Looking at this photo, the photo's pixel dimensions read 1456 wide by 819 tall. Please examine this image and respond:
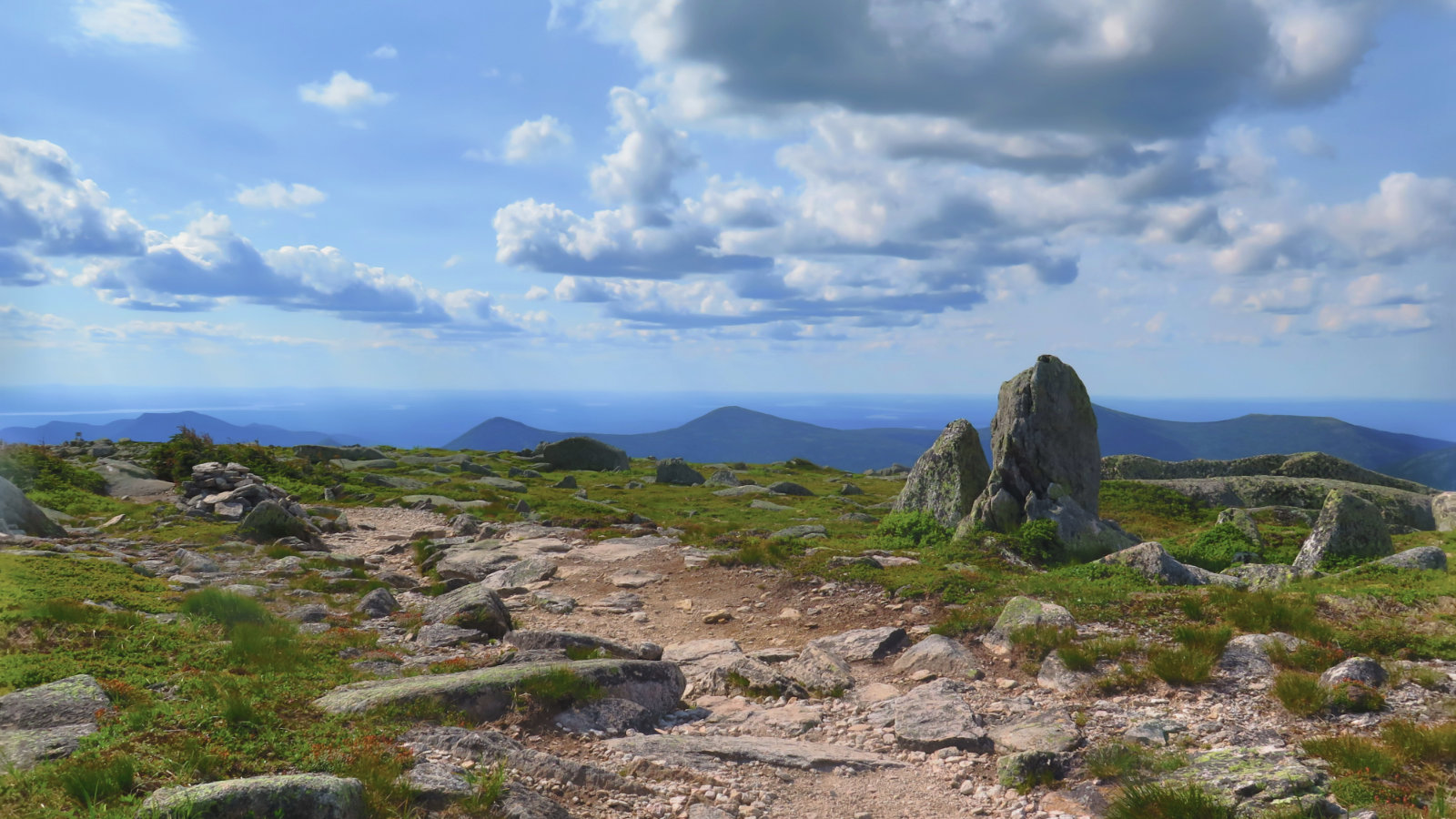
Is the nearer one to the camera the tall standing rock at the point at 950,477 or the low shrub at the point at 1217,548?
the low shrub at the point at 1217,548

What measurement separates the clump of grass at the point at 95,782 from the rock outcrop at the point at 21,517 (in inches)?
805

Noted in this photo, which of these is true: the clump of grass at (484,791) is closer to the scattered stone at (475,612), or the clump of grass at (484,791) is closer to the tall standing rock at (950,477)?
the scattered stone at (475,612)

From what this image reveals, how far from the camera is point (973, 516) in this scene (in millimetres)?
23328

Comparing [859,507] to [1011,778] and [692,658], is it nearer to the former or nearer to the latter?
[692,658]

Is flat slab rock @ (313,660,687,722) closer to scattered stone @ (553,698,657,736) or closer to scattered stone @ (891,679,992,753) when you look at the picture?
scattered stone @ (553,698,657,736)

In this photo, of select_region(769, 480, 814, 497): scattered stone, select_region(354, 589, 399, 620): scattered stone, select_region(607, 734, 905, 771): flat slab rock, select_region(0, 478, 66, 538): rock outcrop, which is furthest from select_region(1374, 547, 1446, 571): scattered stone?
select_region(769, 480, 814, 497): scattered stone

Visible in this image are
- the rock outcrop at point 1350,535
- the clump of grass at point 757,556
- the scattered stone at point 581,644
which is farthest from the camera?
the clump of grass at point 757,556

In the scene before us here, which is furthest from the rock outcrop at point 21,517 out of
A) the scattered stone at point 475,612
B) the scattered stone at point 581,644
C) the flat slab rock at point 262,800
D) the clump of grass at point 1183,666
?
the clump of grass at point 1183,666

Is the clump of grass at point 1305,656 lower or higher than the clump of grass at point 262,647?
higher

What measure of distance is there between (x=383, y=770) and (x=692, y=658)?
744 centimetres

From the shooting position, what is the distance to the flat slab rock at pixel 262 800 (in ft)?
18.8

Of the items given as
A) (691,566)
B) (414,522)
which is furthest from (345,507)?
(691,566)

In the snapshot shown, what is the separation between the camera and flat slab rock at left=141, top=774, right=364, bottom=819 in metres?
5.73

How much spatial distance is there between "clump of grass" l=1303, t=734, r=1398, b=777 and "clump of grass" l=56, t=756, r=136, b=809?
12092 millimetres
